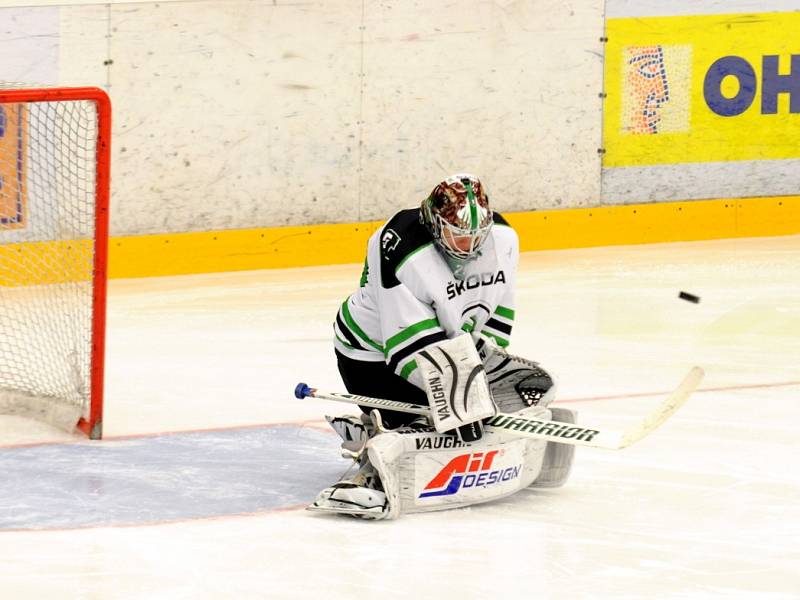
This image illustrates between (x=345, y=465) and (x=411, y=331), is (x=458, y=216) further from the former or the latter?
(x=345, y=465)

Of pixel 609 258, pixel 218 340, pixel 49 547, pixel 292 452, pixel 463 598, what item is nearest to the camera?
pixel 463 598

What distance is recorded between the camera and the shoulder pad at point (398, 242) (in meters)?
4.86

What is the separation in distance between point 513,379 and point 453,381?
52 cm

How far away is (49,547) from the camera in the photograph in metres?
4.61

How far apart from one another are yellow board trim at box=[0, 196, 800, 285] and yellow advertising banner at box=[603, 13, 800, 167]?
10.4 inches

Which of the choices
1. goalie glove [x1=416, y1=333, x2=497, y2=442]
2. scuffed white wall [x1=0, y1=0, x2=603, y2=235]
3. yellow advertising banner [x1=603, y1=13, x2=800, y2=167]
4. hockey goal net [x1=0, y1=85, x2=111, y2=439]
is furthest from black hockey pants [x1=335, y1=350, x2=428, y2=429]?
yellow advertising banner [x1=603, y1=13, x2=800, y2=167]

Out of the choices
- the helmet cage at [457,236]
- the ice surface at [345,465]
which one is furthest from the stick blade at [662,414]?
the helmet cage at [457,236]

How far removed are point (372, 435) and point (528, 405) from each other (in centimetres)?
48

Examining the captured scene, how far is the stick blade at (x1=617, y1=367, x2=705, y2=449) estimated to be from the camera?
4.88 metres

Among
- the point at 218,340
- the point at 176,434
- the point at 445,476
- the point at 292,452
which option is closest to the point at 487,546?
the point at 445,476

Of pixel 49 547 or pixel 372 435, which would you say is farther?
pixel 372 435

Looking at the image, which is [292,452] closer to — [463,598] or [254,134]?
[463,598]

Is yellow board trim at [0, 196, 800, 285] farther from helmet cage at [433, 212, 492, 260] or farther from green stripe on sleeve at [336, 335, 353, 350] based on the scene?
helmet cage at [433, 212, 492, 260]

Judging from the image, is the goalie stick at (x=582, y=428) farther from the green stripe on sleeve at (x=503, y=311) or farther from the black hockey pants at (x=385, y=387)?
the green stripe on sleeve at (x=503, y=311)
